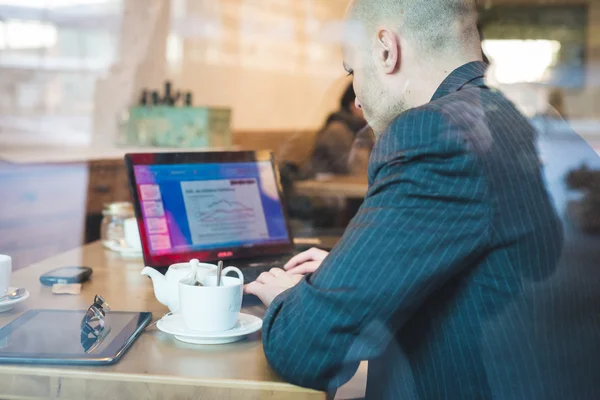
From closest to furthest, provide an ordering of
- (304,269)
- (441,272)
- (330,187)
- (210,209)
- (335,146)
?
(441,272)
(304,269)
(210,209)
(330,187)
(335,146)

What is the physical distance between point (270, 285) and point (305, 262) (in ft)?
0.56

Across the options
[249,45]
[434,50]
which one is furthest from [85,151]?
[434,50]

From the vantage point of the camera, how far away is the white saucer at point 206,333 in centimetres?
98

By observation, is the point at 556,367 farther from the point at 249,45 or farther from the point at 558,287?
the point at 249,45

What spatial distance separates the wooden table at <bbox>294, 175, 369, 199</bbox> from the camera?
3.46m

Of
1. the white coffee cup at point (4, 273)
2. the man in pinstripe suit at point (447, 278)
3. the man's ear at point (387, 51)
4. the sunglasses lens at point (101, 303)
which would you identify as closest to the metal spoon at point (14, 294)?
the white coffee cup at point (4, 273)

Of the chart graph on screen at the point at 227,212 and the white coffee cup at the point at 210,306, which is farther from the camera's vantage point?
the chart graph on screen at the point at 227,212

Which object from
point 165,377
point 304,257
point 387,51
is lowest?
point 165,377

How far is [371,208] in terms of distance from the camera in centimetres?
88

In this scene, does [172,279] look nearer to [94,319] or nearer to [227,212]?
[94,319]

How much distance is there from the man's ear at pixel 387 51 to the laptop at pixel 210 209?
19.1 inches

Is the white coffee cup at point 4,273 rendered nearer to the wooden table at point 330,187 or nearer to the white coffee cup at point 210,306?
the white coffee cup at point 210,306

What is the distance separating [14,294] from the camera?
1184mm

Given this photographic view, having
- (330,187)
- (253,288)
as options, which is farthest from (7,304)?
(330,187)
